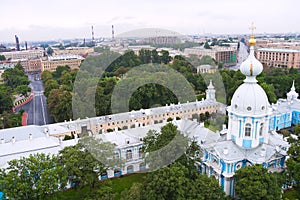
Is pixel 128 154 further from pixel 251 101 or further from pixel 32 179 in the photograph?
pixel 251 101

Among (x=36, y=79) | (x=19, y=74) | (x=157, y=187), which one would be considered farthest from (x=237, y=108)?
(x=36, y=79)

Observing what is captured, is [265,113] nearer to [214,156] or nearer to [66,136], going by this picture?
[214,156]

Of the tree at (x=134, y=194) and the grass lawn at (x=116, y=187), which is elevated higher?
the tree at (x=134, y=194)

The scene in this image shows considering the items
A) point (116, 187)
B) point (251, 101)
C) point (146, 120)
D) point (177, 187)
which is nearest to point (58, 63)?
point (146, 120)

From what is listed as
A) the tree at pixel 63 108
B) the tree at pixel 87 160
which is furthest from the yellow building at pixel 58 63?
the tree at pixel 87 160

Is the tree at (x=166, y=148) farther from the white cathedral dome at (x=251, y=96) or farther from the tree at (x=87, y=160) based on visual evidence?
the white cathedral dome at (x=251, y=96)

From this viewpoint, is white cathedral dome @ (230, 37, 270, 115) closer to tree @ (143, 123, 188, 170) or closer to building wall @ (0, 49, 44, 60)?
tree @ (143, 123, 188, 170)
